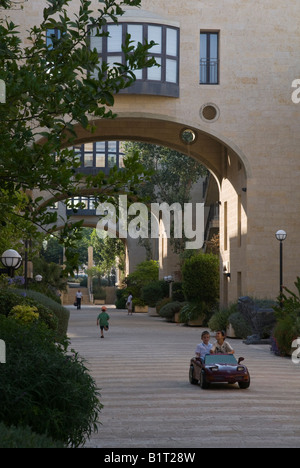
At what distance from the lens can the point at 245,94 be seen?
35688 millimetres

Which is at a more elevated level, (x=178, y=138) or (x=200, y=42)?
(x=200, y=42)

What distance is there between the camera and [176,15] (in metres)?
35.6

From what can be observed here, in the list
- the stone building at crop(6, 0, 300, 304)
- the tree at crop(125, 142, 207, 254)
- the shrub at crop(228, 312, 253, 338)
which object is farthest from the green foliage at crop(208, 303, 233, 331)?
the tree at crop(125, 142, 207, 254)

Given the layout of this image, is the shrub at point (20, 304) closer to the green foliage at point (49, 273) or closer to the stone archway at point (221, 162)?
the stone archway at point (221, 162)

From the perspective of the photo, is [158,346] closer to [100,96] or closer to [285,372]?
[285,372]

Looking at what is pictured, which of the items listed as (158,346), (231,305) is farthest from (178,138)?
(158,346)

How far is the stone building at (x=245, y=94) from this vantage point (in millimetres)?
35125

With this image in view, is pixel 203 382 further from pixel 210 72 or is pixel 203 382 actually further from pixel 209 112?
pixel 210 72

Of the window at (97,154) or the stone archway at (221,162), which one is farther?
the window at (97,154)

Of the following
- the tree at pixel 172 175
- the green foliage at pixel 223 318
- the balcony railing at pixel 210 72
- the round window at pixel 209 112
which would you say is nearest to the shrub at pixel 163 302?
the tree at pixel 172 175

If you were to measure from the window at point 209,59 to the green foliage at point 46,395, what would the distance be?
93.5 feet

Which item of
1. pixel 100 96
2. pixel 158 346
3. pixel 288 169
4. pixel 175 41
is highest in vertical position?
pixel 175 41
